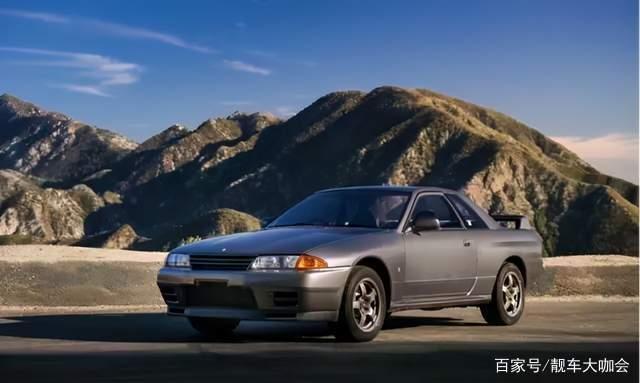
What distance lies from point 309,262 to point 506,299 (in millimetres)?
3642

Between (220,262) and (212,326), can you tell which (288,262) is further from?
(212,326)

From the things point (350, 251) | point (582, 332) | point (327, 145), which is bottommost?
point (582, 332)

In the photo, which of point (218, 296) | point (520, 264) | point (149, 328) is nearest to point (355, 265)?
point (218, 296)

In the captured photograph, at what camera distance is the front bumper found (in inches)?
365

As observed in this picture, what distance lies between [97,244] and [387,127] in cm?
5836

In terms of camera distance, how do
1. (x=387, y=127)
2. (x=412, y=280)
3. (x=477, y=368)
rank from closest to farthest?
(x=477, y=368) → (x=412, y=280) → (x=387, y=127)

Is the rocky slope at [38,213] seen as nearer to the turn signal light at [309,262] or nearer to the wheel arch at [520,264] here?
the wheel arch at [520,264]

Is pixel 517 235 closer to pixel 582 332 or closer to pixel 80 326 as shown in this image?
pixel 582 332

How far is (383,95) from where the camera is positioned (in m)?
191

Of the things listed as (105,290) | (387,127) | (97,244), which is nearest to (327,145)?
(387,127)

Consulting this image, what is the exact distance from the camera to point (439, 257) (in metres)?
10.9

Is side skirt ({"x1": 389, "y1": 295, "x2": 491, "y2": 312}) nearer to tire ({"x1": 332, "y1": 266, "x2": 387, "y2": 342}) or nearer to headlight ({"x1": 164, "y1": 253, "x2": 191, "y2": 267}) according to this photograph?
tire ({"x1": 332, "y1": 266, "x2": 387, "y2": 342})

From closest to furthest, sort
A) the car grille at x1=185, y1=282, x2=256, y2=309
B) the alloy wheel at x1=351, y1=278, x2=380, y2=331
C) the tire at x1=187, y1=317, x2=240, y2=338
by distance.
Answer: the car grille at x1=185, y1=282, x2=256, y2=309 < the alloy wheel at x1=351, y1=278, x2=380, y2=331 < the tire at x1=187, y1=317, x2=240, y2=338

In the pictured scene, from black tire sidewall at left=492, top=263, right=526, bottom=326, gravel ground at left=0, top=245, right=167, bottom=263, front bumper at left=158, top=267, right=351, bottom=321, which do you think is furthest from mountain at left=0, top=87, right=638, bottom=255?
front bumper at left=158, top=267, right=351, bottom=321
